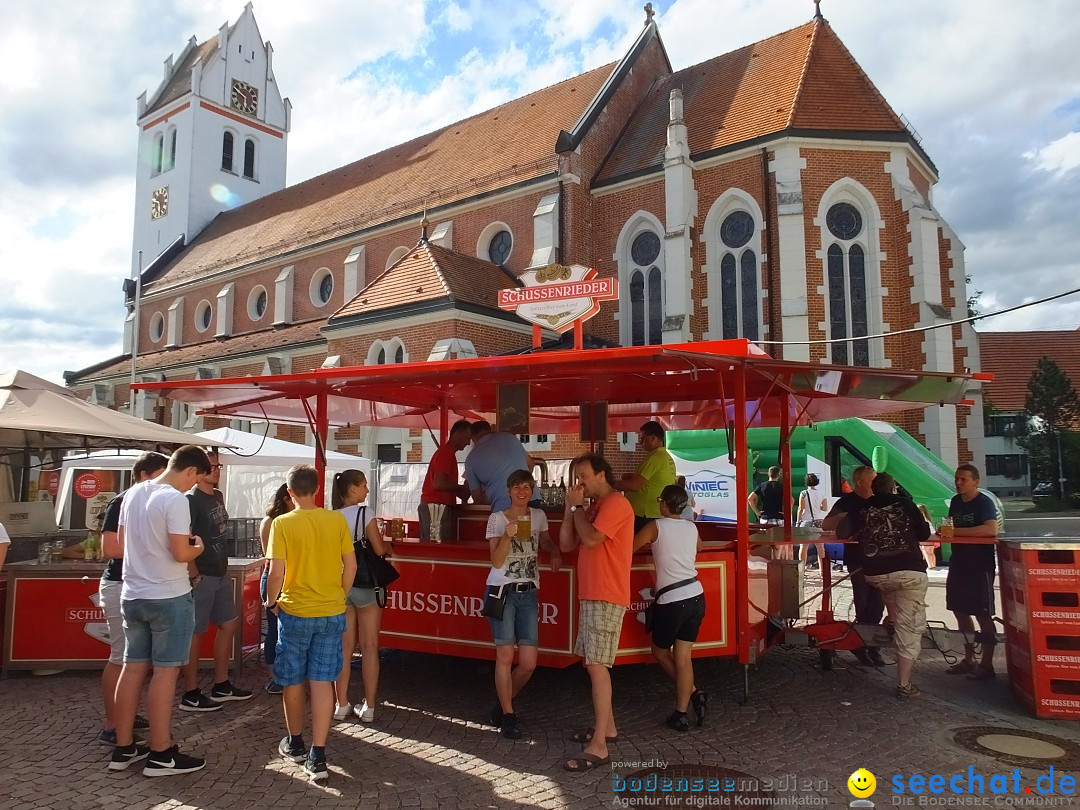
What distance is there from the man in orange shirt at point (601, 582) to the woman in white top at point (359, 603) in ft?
4.71

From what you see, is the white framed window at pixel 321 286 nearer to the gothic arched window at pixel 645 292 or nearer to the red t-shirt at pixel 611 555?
the gothic arched window at pixel 645 292

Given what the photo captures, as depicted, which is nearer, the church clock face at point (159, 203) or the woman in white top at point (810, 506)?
the woman in white top at point (810, 506)

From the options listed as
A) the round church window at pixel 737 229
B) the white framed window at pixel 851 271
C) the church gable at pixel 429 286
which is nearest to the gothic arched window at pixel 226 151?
the church gable at pixel 429 286

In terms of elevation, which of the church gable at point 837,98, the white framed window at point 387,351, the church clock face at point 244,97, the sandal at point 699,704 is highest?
the church clock face at point 244,97

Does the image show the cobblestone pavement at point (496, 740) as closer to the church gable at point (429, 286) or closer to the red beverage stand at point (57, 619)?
the red beverage stand at point (57, 619)

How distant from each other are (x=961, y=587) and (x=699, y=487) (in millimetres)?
9331

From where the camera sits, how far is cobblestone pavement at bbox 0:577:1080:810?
13.3ft

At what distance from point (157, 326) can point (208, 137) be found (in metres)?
10.3

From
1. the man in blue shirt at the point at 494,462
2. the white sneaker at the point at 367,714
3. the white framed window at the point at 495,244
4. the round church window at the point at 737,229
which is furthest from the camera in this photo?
the white framed window at the point at 495,244

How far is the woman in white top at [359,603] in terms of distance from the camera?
4.95m

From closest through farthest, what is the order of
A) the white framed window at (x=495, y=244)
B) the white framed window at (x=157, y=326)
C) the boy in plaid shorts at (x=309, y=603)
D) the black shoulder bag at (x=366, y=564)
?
the boy in plaid shorts at (x=309, y=603), the black shoulder bag at (x=366, y=564), the white framed window at (x=495, y=244), the white framed window at (x=157, y=326)

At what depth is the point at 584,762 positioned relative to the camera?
4316 mm

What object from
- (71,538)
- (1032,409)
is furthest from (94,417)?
(1032,409)

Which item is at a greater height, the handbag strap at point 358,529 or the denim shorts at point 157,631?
the handbag strap at point 358,529
